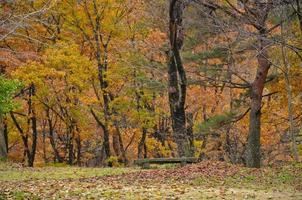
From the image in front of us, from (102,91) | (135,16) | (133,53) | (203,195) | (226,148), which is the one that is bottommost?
(203,195)

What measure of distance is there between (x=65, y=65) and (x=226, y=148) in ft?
37.5

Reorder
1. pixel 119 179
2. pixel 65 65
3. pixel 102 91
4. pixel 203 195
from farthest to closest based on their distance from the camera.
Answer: pixel 102 91 < pixel 65 65 < pixel 119 179 < pixel 203 195

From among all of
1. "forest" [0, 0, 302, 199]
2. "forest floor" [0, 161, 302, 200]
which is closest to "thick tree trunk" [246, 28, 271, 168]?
"forest" [0, 0, 302, 199]

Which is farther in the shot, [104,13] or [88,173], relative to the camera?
[104,13]

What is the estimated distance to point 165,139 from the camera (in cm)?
3038

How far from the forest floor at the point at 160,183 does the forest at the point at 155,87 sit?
7 centimetres

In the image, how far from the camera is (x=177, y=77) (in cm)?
2109

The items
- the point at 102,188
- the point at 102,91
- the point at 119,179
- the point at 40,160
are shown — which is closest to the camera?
the point at 102,188

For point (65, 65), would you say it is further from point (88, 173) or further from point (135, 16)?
point (88, 173)

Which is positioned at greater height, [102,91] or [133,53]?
[133,53]

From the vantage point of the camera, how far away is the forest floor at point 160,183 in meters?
10.6

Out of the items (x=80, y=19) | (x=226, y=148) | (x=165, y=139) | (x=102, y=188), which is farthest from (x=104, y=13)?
(x=102, y=188)

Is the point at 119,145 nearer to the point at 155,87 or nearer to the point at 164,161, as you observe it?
the point at 155,87

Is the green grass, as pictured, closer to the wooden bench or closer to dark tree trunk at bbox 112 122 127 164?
the wooden bench
